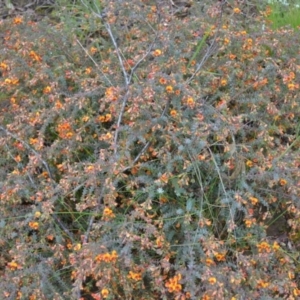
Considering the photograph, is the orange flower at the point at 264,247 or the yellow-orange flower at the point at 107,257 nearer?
the yellow-orange flower at the point at 107,257

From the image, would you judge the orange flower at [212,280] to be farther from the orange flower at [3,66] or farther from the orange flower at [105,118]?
the orange flower at [3,66]

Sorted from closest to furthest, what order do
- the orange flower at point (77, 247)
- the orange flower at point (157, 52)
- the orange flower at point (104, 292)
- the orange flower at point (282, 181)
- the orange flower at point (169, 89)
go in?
the orange flower at point (104, 292) < the orange flower at point (77, 247) < the orange flower at point (282, 181) < the orange flower at point (169, 89) < the orange flower at point (157, 52)

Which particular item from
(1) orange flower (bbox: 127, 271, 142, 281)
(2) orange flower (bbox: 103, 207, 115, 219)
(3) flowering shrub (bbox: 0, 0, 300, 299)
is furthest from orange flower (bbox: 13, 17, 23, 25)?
(1) orange flower (bbox: 127, 271, 142, 281)

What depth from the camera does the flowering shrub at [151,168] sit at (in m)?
2.21

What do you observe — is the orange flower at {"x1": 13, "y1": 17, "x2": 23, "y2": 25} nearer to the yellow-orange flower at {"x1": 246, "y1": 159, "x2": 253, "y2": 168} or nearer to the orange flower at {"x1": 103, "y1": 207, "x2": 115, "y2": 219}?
the orange flower at {"x1": 103, "y1": 207, "x2": 115, "y2": 219}

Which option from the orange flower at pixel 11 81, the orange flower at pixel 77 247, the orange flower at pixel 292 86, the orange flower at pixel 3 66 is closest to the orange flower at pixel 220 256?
the orange flower at pixel 77 247

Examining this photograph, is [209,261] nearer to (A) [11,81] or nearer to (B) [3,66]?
(A) [11,81]

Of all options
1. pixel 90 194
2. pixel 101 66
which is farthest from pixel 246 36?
pixel 90 194

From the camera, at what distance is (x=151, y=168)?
2.42m

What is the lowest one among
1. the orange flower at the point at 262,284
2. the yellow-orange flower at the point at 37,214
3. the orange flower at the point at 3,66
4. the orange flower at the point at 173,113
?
the orange flower at the point at 262,284

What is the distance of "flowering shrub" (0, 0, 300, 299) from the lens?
7.25 feet

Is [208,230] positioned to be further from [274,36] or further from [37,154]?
[274,36]

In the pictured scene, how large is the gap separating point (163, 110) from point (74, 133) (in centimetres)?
44

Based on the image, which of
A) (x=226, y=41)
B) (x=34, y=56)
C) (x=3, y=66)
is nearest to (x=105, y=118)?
(x=34, y=56)
